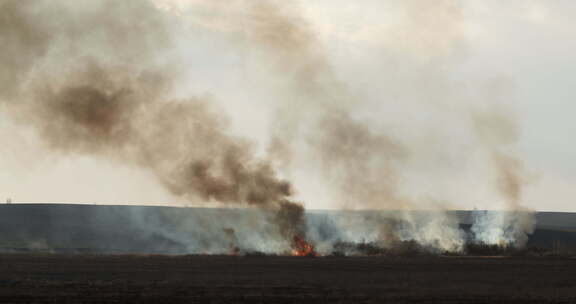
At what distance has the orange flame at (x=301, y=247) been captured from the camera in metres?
99.8

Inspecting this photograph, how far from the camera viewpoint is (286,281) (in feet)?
202

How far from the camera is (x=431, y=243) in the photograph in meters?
111

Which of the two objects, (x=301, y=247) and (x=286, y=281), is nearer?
(x=286, y=281)

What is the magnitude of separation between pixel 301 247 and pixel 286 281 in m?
40.0

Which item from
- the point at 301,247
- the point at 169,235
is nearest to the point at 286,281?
the point at 301,247

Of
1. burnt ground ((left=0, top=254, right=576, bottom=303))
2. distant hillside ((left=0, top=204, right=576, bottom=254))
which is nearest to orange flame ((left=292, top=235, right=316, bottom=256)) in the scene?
distant hillside ((left=0, top=204, right=576, bottom=254))

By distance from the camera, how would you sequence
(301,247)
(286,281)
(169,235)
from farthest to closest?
(169,235), (301,247), (286,281)

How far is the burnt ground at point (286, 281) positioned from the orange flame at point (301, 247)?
952 centimetres

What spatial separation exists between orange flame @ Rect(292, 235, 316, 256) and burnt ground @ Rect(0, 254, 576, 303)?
952cm

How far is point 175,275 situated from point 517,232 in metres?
60.1

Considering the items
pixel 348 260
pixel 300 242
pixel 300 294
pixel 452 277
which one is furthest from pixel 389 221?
pixel 300 294

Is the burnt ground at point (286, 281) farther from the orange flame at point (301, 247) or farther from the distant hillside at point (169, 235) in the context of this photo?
the distant hillside at point (169, 235)

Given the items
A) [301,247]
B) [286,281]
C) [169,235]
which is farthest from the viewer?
[169,235]

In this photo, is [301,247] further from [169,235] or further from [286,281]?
[169,235]
